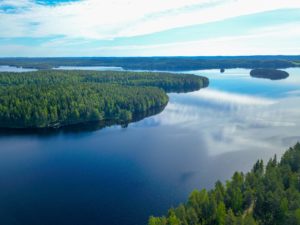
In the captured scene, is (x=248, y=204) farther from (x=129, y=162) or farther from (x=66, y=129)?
(x=66, y=129)

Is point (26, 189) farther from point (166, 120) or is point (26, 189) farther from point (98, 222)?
point (166, 120)

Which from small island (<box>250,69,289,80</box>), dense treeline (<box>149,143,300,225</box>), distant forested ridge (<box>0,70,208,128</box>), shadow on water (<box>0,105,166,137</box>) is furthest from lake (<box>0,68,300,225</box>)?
small island (<box>250,69,289,80</box>)

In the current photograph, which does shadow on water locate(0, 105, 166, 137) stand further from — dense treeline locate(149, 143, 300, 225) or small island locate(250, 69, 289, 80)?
small island locate(250, 69, 289, 80)

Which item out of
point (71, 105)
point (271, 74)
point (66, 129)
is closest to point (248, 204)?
point (66, 129)

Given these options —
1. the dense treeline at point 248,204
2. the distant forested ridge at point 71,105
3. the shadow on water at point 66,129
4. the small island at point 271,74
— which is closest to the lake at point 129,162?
the shadow on water at point 66,129

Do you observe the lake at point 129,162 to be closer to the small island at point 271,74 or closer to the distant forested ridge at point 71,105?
the distant forested ridge at point 71,105

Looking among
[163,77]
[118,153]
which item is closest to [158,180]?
[118,153]
